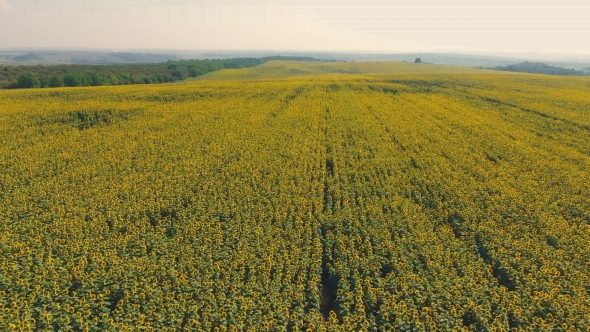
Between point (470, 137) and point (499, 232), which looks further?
point (470, 137)

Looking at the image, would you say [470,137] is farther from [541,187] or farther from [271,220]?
[271,220]

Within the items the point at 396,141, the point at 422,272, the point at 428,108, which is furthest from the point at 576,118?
the point at 422,272

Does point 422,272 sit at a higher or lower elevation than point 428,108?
lower

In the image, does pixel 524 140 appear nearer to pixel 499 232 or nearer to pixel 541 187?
pixel 541 187

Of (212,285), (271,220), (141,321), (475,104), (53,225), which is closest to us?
(141,321)

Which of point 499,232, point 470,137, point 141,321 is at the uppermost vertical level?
point 470,137

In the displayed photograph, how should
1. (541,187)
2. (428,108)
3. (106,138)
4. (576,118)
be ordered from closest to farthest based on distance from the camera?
(541,187), (106,138), (576,118), (428,108)

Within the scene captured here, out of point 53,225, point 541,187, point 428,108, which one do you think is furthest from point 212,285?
point 428,108
